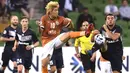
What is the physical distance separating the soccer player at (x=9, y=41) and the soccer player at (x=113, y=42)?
320 cm

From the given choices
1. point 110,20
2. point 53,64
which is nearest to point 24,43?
point 53,64

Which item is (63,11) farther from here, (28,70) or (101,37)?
(101,37)

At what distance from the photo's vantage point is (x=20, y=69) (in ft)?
58.2

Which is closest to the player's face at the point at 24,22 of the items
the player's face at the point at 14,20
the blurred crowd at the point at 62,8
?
the player's face at the point at 14,20

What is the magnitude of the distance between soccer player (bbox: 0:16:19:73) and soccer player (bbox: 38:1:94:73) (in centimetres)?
222

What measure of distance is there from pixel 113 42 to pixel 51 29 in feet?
5.00

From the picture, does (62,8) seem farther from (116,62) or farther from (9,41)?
(116,62)

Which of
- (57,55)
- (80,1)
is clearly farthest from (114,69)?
(80,1)

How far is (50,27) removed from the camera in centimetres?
1634

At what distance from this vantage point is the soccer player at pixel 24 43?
18.0 metres

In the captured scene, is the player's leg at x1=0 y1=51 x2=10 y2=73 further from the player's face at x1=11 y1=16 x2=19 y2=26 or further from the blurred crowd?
the blurred crowd

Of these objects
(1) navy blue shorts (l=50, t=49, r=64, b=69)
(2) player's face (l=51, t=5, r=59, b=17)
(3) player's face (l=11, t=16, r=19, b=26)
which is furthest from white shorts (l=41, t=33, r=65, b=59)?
(3) player's face (l=11, t=16, r=19, b=26)

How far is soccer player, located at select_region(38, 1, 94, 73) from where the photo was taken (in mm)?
15719

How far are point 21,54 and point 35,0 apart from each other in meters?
6.71
